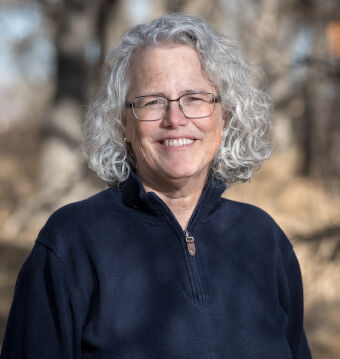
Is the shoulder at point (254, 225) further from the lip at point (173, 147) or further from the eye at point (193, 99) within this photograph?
the eye at point (193, 99)

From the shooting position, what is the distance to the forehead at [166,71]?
6.35 ft

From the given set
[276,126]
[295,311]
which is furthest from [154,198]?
[276,126]

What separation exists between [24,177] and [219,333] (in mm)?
10134

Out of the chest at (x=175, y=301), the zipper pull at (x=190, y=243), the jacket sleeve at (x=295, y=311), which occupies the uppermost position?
the zipper pull at (x=190, y=243)

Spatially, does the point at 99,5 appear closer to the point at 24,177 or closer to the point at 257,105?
the point at 24,177

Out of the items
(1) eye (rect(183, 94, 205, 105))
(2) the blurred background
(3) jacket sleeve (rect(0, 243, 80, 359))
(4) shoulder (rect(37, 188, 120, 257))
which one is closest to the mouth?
(1) eye (rect(183, 94, 205, 105))

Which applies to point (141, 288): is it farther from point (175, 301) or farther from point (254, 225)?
point (254, 225)

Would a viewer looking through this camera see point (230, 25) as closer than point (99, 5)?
Yes

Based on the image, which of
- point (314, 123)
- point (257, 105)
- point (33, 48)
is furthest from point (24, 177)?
point (257, 105)

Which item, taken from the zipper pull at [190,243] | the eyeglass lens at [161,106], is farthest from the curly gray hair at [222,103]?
the zipper pull at [190,243]

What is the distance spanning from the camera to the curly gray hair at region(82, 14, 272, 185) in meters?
2.01

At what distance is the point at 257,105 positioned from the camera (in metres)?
2.29

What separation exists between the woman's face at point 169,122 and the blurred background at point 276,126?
1.08 meters

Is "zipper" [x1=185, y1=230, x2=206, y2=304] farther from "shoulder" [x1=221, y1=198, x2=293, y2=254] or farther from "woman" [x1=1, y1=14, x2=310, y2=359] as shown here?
"shoulder" [x1=221, y1=198, x2=293, y2=254]
